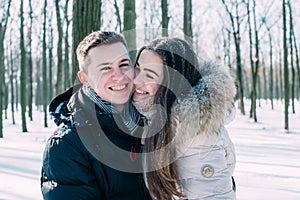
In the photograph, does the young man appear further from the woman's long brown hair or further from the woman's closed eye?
the woman's long brown hair

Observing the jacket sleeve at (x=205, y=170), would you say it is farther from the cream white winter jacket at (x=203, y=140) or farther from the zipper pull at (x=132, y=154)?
the zipper pull at (x=132, y=154)

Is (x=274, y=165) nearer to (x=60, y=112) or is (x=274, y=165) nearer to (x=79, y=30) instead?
(x=79, y=30)

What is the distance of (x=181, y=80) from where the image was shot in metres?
1.98

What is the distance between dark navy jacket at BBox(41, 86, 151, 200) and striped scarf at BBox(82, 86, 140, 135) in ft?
0.09

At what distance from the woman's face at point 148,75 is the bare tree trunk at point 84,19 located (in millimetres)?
2402

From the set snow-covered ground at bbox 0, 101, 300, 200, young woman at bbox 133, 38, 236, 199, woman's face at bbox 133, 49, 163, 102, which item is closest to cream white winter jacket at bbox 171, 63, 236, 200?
young woman at bbox 133, 38, 236, 199

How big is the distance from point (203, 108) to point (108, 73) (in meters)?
0.55

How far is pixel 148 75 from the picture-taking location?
206 cm

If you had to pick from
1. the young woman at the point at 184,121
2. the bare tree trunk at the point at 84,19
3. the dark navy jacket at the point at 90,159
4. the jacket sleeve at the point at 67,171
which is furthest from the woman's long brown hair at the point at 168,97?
the bare tree trunk at the point at 84,19

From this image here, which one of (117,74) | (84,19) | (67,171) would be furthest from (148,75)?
(84,19)

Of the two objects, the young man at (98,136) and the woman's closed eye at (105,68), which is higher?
the woman's closed eye at (105,68)

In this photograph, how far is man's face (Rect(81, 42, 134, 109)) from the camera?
200cm

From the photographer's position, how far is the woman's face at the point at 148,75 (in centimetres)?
203

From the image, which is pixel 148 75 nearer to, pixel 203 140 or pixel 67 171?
pixel 203 140
